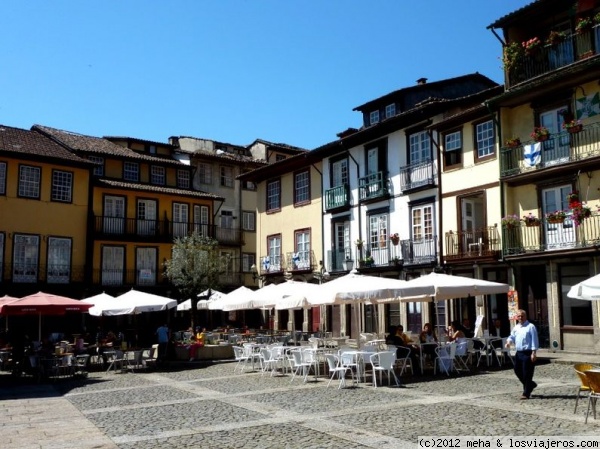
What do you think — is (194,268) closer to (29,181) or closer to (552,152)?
(29,181)

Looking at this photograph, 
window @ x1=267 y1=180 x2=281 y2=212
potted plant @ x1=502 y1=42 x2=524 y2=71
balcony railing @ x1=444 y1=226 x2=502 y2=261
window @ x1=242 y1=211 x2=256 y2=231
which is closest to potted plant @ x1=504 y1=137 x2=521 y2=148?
potted plant @ x1=502 y1=42 x2=524 y2=71

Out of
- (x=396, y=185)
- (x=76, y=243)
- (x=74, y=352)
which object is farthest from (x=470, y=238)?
(x=76, y=243)

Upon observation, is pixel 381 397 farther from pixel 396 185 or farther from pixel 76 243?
pixel 76 243

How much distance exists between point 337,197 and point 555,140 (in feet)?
40.5

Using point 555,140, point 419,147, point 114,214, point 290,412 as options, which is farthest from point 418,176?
point 114,214

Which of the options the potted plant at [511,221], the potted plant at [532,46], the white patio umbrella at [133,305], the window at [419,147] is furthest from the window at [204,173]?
the potted plant at [532,46]

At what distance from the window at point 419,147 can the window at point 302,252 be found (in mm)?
8435

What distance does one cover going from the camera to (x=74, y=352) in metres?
20.8

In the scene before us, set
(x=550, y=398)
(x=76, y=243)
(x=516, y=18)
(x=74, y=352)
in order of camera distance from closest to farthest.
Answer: (x=550, y=398) < (x=74, y=352) < (x=516, y=18) < (x=76, y=243)

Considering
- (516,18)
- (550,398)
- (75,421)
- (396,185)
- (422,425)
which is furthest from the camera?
(396,185)

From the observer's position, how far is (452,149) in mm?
25672

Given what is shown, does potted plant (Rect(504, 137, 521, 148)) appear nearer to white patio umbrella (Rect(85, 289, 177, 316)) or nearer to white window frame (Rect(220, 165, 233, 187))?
white patio umbrella (Rect(85, 289, 177, 316))

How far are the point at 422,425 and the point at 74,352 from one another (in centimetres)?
1471

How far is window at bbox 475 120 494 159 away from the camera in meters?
24.2
